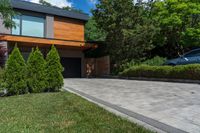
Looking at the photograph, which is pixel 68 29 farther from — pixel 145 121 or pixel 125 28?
pixel 145 121

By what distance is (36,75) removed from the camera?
39.0ft

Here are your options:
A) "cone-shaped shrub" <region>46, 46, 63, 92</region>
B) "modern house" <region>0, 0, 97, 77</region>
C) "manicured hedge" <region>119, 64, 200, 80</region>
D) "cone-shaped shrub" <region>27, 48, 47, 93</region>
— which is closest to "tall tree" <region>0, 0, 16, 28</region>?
"modern house" <region>0, 0, 97, 77</region>

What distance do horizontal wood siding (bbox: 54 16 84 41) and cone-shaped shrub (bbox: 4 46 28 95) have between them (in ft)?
41.8

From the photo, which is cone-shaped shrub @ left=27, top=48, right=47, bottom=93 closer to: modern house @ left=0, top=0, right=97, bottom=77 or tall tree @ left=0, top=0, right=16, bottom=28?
tall tree @ left=0, top=0, right=16, bottom=28

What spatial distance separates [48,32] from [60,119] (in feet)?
59.4

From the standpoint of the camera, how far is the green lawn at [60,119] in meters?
5.58

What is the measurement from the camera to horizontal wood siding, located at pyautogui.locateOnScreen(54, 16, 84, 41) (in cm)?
2442

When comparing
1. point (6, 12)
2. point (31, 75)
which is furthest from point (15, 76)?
point (6, 12)

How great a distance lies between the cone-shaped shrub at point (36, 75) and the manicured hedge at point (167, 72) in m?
8.08

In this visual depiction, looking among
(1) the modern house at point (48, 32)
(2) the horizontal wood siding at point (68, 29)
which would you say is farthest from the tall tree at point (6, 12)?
(2) the horizontal wood siding at point (68, 29)

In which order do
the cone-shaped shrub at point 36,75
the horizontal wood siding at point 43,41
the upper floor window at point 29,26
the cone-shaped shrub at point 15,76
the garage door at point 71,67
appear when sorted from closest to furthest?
the cone-shaped shrub at point 15,76, the cone-shaped shrub at point 36,75, the horizontal wood siding at point 43,41, the upper floor window at point 29,26, the garage door at point 71,67

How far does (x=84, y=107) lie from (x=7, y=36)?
13621 millimetres

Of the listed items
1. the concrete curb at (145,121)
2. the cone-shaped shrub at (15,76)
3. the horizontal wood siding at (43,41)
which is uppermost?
the horizontal wood siding at (43,41)

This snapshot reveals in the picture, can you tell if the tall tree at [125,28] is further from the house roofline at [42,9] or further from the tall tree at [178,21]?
the house roofline at [42,9]
